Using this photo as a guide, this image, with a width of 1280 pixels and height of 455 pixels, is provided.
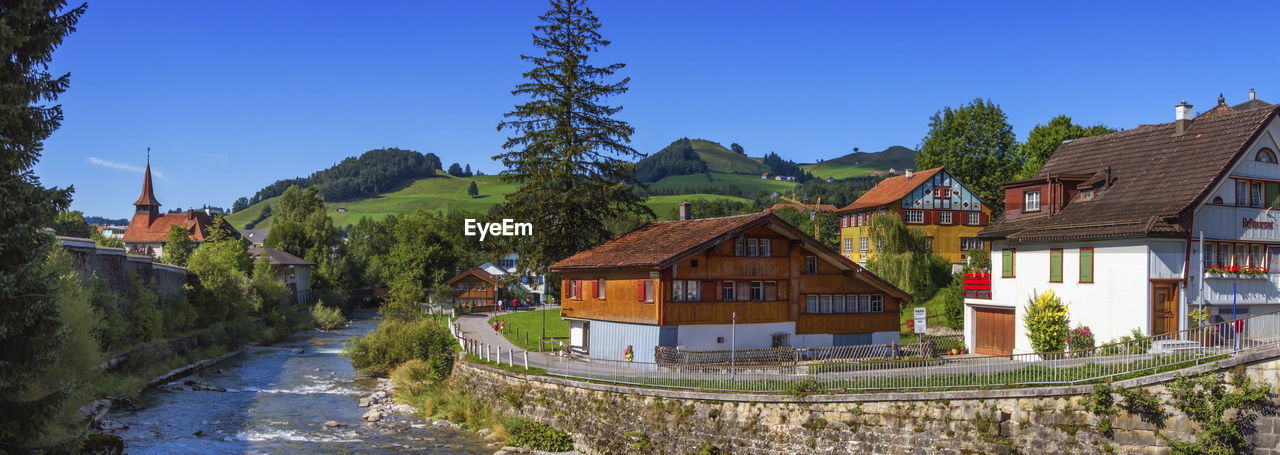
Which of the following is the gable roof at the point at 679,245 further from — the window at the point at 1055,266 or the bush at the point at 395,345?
the bush at the point at 395,345

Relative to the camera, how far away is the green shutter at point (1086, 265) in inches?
1216

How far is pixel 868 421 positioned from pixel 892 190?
49380 mm

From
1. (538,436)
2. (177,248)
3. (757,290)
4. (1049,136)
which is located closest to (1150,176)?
(757,290)

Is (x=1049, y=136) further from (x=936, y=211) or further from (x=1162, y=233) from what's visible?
(x=1162, y=233)

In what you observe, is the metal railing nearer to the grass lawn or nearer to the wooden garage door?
the wooden garage door

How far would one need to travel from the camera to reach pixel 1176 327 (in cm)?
2920

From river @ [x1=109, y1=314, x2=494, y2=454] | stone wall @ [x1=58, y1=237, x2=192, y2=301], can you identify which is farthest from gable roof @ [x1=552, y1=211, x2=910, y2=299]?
stone wall @ [x1=58, y1=237, x2=192, y2=301]

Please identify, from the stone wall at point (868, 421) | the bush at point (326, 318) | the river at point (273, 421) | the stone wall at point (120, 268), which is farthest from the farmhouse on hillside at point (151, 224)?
the stone wall at point (868, 421)

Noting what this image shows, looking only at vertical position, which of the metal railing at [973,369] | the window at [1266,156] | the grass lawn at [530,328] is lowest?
the grass lawn at [530,328]

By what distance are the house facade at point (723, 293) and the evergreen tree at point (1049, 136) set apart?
2704 cm

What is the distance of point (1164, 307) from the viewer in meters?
29.4

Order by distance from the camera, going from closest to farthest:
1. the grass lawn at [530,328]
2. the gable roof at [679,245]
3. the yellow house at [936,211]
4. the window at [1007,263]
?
the gable roof at [679,245]
the window at [1007,263]
the grass lawn at [530,328]
the yellow house at [936,211]

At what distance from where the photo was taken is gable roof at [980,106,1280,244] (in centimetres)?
2938

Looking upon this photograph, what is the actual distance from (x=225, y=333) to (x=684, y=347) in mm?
38662
